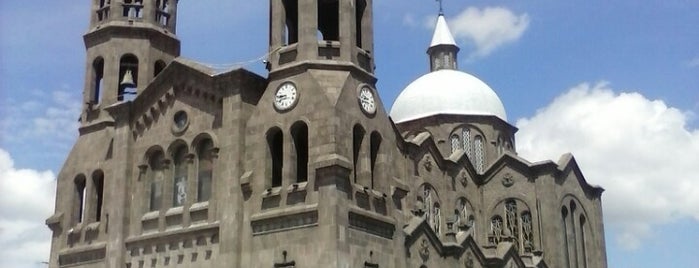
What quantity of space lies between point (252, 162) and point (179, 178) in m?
3.92

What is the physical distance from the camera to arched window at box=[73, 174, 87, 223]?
3503 centimetres

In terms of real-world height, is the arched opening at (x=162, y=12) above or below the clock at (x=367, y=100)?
above

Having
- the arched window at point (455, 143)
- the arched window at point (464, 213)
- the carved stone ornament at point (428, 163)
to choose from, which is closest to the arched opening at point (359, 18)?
the carved stone ornament at point (428, 163)

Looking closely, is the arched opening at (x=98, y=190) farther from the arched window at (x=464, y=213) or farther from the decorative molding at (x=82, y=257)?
the arched window at (x=464, y=213)

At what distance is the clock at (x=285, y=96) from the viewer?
29500 mm

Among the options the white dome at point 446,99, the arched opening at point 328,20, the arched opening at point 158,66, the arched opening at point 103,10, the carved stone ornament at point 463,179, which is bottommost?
the carved stone ornament at point 463,179

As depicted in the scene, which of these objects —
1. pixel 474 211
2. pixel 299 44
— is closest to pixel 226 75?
pixel 299 44

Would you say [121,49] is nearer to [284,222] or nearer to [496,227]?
[284,222]

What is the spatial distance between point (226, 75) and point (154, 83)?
394 centimetres

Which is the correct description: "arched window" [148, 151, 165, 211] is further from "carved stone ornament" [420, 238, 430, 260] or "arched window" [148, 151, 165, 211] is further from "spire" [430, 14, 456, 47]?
"spire" [430, 14, 456, 47]

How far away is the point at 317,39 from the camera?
3022cm

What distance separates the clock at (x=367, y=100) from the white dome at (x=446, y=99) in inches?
824

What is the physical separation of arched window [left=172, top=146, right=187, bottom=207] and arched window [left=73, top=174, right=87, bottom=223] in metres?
4.99

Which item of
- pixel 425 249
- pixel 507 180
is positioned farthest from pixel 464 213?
pixel 425 249
